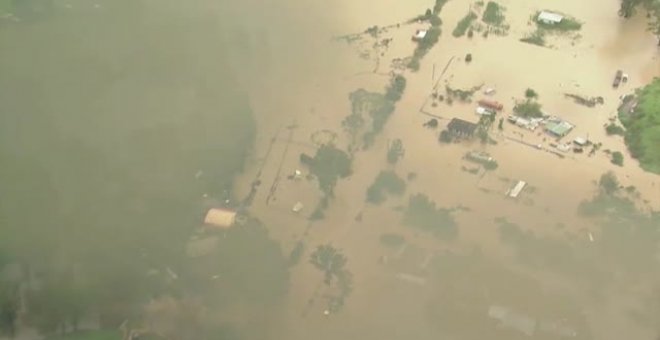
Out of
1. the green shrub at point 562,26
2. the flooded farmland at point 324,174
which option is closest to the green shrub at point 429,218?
the flooded farmland at point 324,174

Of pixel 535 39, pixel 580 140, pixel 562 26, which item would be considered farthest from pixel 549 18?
pixel 580 140

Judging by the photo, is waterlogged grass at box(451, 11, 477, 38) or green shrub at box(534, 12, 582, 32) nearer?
waterlogged grass at box(451, 11, 477, 38)

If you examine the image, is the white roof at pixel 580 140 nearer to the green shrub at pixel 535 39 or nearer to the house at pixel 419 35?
the green shrub at pixel 535 39

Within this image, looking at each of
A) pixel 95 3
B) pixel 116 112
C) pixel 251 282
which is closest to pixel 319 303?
pixel 251 282

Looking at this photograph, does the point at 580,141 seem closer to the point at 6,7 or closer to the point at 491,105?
the point at 491,105

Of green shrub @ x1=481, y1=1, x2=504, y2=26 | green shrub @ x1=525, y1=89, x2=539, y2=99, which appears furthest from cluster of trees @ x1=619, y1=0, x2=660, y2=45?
green shrub @ x1=525, y1=89, x2=539, y2=99

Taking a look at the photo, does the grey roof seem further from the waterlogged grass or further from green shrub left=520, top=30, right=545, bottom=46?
green shrub left=520, top=30, right=545, bottom=46

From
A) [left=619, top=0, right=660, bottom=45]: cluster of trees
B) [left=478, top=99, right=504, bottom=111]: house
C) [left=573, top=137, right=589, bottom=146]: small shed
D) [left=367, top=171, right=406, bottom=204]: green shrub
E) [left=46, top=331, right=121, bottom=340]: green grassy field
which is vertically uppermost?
[left=619, top=0, right=660, bottom=45]: cluster of trees
